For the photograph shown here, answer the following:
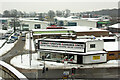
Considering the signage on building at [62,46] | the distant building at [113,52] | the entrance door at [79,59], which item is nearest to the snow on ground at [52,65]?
the entrance door at [79,59]

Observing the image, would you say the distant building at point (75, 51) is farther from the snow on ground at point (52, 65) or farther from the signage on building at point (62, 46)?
the snow on ground at point (52, 65)

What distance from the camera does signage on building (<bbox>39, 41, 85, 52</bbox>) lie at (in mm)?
14563

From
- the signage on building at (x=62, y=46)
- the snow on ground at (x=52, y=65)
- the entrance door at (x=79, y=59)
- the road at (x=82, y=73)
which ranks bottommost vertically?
the road at (x=82, y=73)

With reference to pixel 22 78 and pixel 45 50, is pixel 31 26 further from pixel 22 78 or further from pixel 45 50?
pixel 22 78

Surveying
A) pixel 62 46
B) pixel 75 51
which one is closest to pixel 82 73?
pixel 75 51

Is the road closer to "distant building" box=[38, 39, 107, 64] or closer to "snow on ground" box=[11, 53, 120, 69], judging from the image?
"snow on ground" box=[11, 53, 120, 69]

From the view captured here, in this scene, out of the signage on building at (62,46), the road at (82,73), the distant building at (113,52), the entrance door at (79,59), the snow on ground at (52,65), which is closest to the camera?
the road at (82,73)

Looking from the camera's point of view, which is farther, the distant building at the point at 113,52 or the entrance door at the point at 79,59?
the distant building at the point at 113,52

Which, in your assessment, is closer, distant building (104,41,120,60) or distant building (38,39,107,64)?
distant building (38,39,107,64)

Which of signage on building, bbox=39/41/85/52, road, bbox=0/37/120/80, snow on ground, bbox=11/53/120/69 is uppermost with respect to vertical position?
signage on building, bbox=39/41/85/52

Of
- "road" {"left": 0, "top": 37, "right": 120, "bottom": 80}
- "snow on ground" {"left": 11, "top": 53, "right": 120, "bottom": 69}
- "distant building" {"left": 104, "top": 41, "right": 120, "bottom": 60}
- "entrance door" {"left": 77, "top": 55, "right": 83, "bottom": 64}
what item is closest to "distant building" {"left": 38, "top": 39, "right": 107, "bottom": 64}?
"entrance door" {"left": 77, "top": 55, "right": 83, "bottom": 64}

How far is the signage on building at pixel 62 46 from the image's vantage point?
14.6 metres

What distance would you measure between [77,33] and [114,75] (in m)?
14.7

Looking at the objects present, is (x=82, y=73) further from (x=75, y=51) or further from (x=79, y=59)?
(x=75, y=51)
